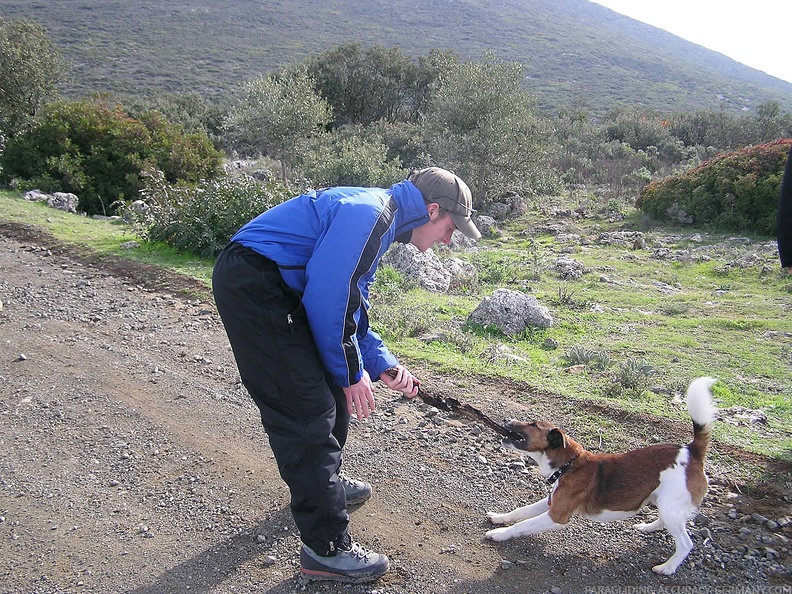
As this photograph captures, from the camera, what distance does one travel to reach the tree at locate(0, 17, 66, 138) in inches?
703

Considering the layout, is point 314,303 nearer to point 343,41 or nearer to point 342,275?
point 342,275

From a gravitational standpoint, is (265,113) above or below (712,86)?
below

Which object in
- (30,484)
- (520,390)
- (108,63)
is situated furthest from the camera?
(108,63)

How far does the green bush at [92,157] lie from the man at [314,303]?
37.3ft

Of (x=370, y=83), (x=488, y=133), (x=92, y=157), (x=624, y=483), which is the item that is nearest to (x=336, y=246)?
(x=624, y=483)

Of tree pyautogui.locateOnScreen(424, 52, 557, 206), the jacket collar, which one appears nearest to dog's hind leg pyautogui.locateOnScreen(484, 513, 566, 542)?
the jacket collar

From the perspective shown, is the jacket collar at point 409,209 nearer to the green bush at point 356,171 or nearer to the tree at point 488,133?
the green bush at point 356,171

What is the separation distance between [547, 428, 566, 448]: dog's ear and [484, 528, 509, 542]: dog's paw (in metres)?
0.50

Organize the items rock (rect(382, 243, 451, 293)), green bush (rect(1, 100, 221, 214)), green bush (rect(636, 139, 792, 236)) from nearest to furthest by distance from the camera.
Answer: rock (rect(382, 243, 451, 293)) < green bush (rect(1, 100, 221, 214)) < green bush (rect(636, 139, 792, 236))

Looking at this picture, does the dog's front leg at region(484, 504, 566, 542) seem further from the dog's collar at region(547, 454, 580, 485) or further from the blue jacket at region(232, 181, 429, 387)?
the blue jacket at region(232, 181, 429, 387)

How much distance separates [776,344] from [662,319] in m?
1.28

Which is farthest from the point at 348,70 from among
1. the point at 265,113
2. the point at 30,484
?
the point at 30,484

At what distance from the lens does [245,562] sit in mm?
2904

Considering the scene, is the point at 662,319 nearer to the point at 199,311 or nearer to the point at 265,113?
the point at 199,311
